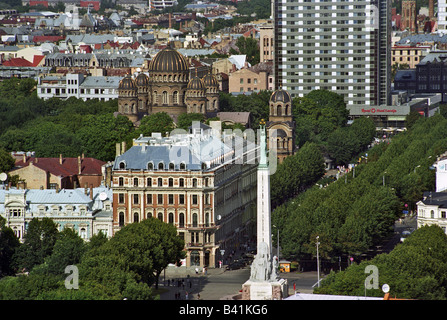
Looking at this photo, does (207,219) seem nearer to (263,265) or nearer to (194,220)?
(194,220)

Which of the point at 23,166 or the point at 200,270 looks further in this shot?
the point at 23,166

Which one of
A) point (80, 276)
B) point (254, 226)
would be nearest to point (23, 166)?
point (254, 226)

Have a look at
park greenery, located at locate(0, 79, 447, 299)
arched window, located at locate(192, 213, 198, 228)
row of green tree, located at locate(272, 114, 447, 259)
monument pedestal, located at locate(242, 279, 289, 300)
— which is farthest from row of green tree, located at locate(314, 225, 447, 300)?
arched window, located at locate(192, 213, 198, 228)

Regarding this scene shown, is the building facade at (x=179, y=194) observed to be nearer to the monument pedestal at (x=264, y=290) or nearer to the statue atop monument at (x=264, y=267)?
the statue atop monument at (x=264, y=267)

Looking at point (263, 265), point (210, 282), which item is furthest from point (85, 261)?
point (210, 282)

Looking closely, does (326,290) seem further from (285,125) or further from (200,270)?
(285,125)

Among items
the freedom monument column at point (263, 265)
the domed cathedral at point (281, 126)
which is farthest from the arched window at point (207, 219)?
the domed cathedral at point (281, 126)

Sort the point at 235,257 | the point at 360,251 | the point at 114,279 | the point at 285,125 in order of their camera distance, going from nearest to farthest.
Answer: the point at 114,279 → the point at 360,251 → the point at 235,257 → the point at 285,125
